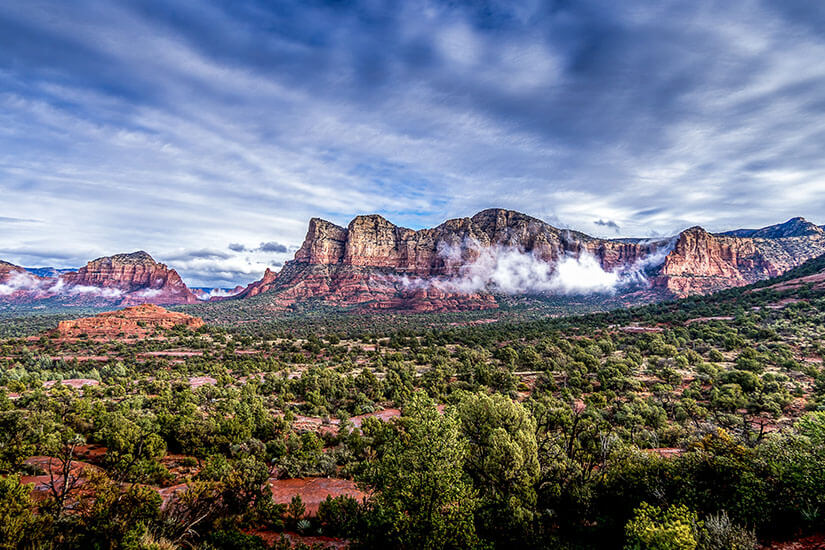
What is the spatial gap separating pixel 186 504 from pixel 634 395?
31.2 m

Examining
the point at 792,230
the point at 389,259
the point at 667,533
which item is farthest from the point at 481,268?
the point at 667,533

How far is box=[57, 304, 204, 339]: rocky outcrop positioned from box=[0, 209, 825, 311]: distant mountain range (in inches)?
2271

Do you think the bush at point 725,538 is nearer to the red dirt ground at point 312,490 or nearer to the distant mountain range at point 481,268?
the red dirt ground at point 312,490

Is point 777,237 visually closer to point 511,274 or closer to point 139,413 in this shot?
point 511,274

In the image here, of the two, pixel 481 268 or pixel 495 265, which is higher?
pixel 495 265

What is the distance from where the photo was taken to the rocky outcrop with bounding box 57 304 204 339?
6228 centimetres

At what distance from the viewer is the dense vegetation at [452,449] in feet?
30.6

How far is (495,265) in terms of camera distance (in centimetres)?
17975

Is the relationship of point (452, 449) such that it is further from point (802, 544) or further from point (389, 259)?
point (389, 259)

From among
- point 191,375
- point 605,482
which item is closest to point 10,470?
point 605,482

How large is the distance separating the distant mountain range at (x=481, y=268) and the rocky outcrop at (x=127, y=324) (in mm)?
57677

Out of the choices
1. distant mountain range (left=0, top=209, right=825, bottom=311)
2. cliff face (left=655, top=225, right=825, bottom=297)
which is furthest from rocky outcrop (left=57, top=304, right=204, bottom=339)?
cliff face (left=655, top=225, right=825, bottom=297)

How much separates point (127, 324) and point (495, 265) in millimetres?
153517

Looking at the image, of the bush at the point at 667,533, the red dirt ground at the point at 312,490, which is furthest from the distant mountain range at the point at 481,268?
the bush at the point at 667,533
